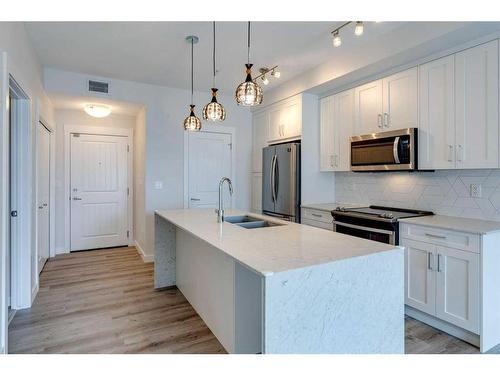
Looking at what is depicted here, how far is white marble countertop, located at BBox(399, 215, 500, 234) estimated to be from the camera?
6.95 feet

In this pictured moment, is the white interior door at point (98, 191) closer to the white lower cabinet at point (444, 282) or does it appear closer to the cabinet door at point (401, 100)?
the cabinet door at point (401, 100)

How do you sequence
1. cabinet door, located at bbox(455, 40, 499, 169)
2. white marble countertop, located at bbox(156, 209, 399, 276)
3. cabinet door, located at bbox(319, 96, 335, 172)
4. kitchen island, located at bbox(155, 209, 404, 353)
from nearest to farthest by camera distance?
kitchen island, located at bbox(155, 209, 404, 353) < white marble countertop, located at bbox(156, 209, 399, 276) < cabinet door, located at bbox(455, 40, 499, 169) < cabinet door, located at bbox(319, 96, 335, 172)

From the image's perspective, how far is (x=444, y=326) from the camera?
236 cm

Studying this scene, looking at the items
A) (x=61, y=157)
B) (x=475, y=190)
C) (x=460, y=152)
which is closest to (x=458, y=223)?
(x=475, y=190)

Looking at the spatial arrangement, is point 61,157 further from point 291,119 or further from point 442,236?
point 442,236

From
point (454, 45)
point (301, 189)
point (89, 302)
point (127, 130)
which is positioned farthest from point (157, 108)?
point (454, 45)

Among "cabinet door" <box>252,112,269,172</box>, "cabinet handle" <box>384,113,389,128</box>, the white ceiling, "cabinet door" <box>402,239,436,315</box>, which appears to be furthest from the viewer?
"cabinet door" <box>252,112,269,172</box>

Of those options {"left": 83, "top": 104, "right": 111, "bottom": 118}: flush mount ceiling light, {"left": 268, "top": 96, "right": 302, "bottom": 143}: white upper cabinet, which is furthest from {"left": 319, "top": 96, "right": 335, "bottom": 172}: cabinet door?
{"left": 83, "top": 104, "right": 111, "bottom": 118}: flush mount ceiling light

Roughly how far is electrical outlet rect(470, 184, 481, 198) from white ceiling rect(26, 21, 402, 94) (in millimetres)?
1599

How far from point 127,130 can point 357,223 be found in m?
4.20

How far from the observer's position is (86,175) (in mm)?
4945

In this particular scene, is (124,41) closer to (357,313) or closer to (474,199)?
(357,313)

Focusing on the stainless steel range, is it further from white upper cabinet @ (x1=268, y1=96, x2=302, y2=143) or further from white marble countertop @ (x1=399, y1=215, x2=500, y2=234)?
white upper cabinet @ (x1=268, y1=96, x2=302, y2=143)
